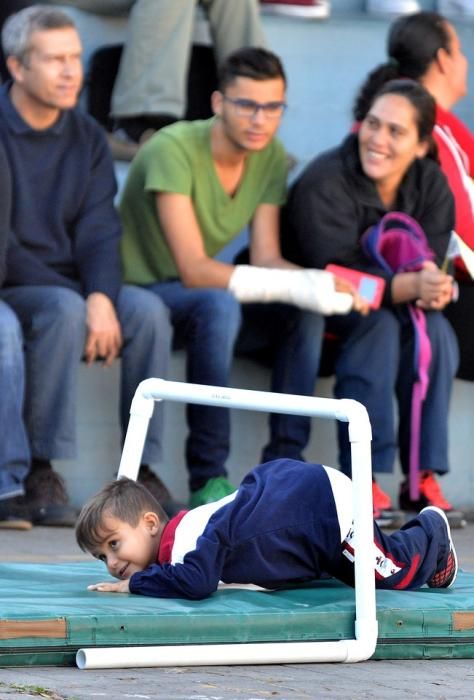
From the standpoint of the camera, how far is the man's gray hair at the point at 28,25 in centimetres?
652

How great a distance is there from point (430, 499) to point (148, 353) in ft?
4.30

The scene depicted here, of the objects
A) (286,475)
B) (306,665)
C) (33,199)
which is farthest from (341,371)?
(306,665)

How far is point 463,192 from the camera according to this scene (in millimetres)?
7258

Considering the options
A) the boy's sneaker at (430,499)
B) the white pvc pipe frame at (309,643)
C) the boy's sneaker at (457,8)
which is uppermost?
the boy's sneaker at (457,8)

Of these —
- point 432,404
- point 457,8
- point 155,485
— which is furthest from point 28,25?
point 457,8

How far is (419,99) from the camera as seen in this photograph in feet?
22.3

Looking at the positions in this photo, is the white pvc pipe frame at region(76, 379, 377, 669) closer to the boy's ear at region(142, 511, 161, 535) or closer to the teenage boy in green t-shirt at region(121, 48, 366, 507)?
the boy's ear at region(142, 511, 161, 535)

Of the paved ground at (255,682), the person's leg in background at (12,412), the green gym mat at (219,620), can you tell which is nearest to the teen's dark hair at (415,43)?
the person's leg in background at (12,412)

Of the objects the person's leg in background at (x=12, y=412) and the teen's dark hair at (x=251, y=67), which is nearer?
the person's leg in background at (x=12, y=412)

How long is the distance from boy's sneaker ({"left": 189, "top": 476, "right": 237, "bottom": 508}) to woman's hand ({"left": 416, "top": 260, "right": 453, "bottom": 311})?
1.08 metres

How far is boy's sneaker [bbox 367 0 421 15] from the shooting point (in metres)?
9.09

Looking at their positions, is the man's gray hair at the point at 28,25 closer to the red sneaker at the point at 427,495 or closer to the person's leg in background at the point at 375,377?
the person's leg in background at the point at 375,377

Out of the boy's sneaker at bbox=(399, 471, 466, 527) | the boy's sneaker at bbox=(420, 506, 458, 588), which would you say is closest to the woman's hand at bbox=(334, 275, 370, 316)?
the boy's sneaker at bbox=(399, 471, 466, 527)

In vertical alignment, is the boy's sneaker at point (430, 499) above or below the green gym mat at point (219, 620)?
below
